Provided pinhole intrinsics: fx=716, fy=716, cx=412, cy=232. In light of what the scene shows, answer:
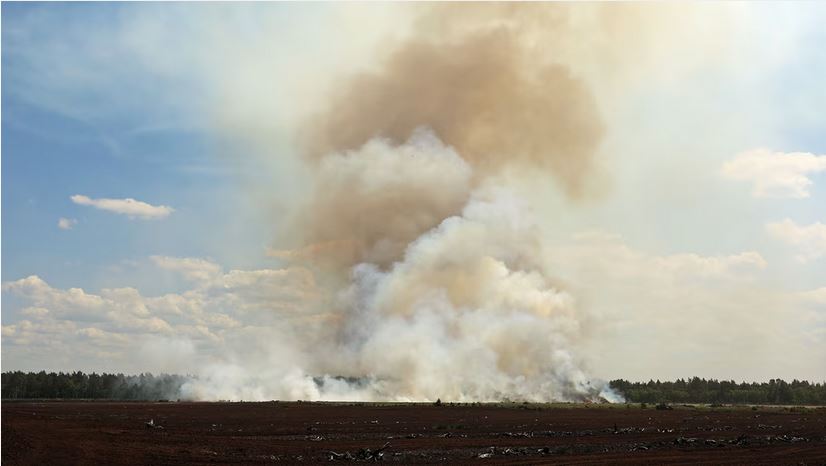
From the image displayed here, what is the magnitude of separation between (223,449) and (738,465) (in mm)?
35326

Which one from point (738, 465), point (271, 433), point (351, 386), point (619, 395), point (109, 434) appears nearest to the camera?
point (738, 465)

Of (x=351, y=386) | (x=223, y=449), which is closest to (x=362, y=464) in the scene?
(x=223, y=449)

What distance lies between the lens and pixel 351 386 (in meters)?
178

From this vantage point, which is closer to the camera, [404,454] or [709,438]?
[404,454]

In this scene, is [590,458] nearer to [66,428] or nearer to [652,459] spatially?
[652,459]

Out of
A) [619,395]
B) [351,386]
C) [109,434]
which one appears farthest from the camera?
[619,395]

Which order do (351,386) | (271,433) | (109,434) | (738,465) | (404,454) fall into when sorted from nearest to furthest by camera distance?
(738,465), (404,454), (109,434), (271,433), (351,386)

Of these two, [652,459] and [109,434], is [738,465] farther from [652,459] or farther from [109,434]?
[109,434]

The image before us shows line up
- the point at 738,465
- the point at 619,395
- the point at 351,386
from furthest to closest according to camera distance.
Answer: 1. the point at 619,395
2. the point at 351,386
3. the point at 738,465

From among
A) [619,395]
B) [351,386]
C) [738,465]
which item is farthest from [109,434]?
[619,395]

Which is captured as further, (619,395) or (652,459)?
(619,395)

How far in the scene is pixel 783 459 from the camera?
46.9 meters

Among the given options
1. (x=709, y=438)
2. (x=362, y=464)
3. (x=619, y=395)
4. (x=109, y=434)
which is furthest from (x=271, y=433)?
(x=619, y=395)

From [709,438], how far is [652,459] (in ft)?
66.1
